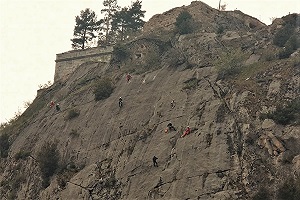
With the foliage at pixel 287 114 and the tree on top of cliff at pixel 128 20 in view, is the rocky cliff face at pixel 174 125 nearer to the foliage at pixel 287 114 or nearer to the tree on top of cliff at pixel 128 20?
the foliage at pixel 287 114

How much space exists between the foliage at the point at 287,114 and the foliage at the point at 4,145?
29743 millimetres

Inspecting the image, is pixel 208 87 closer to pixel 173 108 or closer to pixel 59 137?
pixel 173 108

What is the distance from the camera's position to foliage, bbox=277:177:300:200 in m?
36.6

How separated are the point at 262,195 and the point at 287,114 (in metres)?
7.69

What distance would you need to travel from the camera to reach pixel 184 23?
67.4 m

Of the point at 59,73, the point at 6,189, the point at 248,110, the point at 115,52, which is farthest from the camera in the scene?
the point at 59,73

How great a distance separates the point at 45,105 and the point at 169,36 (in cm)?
1559

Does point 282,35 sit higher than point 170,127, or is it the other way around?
point 282,35

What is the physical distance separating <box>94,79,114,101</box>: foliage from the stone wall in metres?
13.1

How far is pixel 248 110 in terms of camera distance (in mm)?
45906

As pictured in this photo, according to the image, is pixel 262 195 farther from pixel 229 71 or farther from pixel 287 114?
pixel 229 71

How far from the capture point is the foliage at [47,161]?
53938mm

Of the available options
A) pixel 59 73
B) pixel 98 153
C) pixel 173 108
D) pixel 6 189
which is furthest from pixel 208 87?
pixel 59 73

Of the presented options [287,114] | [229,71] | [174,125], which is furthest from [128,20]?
[287,114]
